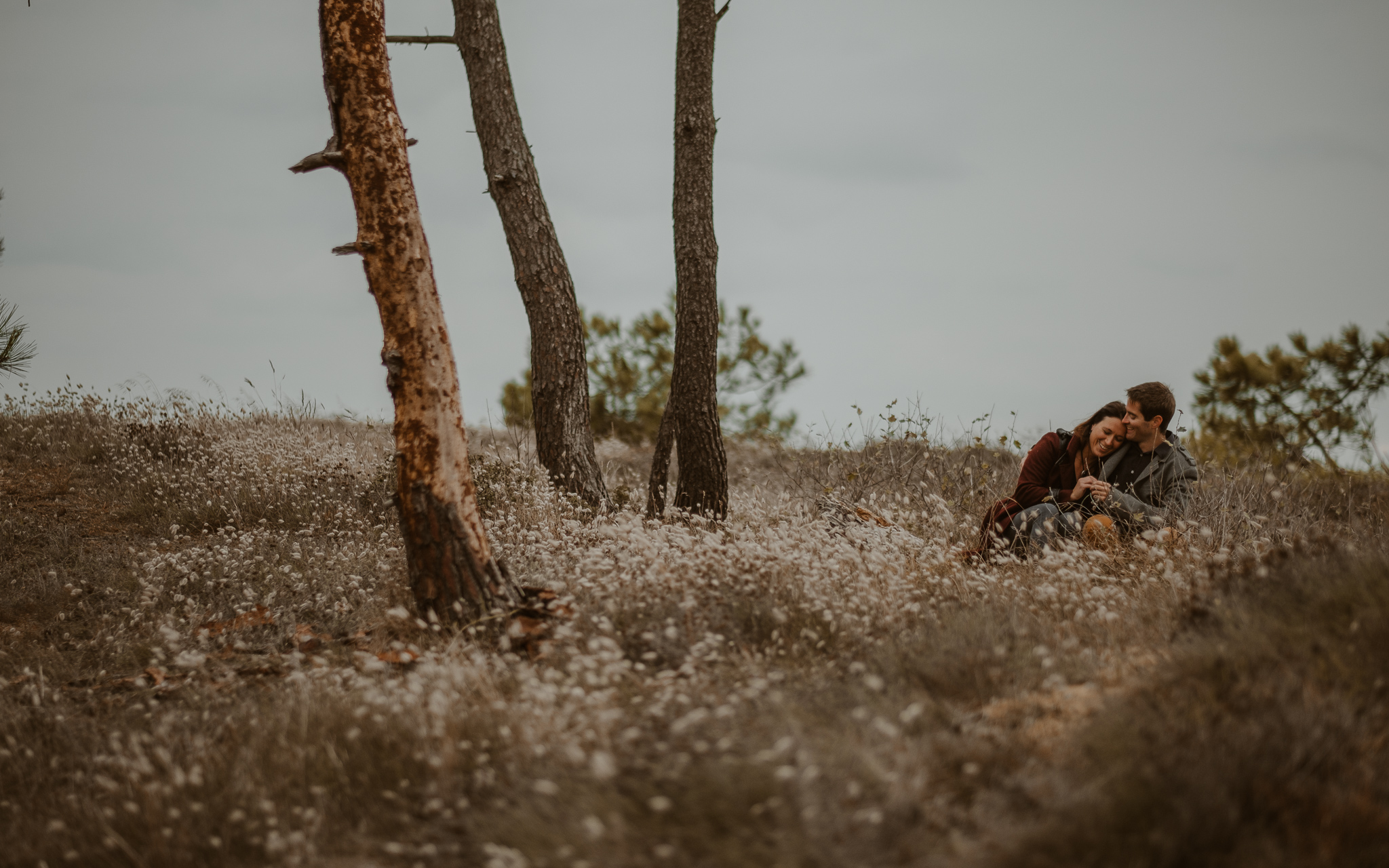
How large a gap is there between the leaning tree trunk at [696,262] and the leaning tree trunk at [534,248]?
3.00 feet

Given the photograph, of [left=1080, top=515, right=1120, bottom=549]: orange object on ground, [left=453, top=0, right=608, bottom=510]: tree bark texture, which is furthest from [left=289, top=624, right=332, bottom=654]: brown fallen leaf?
[left=1080, top=515, right=1120, bottom=549]: orange object on ground

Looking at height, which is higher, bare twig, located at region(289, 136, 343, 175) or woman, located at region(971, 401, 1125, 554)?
bare twig, located at region(289, 136, 343, 175)

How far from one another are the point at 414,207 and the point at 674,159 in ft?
10.3

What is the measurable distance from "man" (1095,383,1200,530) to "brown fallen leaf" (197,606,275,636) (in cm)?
518

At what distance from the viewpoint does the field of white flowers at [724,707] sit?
1.98 meters

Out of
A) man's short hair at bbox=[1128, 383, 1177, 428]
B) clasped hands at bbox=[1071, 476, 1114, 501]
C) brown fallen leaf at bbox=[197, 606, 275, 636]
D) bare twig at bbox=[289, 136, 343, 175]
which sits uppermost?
bare twig at bbox=[289, 136, 343, 175]

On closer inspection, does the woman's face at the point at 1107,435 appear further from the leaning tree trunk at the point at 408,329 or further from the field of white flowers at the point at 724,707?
the leaning tree trunk at the point at 408,329

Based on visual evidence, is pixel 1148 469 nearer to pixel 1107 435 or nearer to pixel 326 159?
pixel 1107 435

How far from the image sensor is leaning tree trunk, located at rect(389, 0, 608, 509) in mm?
6727

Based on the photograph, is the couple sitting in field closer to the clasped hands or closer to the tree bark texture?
the clasped hands

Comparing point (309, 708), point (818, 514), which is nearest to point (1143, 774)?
point (309, 708)

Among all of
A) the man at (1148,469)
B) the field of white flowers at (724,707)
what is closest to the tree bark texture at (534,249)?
the field of white flowers at (724,707)

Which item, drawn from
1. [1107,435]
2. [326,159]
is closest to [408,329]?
[326,159]

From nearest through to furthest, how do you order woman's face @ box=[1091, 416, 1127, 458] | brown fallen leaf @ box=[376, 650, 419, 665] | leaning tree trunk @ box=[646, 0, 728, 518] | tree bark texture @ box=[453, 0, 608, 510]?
brown fallen leaf @ box=[376, 650, 419, 665] → woman's face @ box=[1091, 416, 1127, 458] → leaning tree trunk @ box=[646, 0, 728, 518] → tree bark texture @ box=[453, 0, 608, 510]
